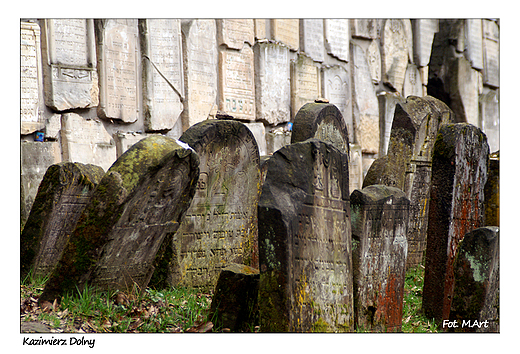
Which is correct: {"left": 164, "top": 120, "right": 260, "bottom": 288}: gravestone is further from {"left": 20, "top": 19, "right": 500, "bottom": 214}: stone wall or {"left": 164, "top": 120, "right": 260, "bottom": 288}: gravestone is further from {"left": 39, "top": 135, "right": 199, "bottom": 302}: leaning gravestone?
{"left": 20, "top": 19, "right": 500, "bottom": 214}: stone wall

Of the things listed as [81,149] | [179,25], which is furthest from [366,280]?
[179,25]

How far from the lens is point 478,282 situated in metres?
3.57

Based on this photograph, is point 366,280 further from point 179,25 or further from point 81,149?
point 179,25

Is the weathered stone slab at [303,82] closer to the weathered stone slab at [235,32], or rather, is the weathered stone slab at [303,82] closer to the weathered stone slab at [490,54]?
the weathered stone slab at [235,32]

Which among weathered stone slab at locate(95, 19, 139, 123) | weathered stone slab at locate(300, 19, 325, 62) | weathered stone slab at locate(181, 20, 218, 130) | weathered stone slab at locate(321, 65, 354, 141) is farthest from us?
weathered stone slab at locate(321, 65, 354, 141)

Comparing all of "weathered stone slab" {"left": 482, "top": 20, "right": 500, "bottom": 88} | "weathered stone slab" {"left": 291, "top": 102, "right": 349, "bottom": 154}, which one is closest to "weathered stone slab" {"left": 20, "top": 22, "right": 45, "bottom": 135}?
"weathered stone slab" {"left": 291, "top": 102, "right": 349, "bottom": 154}

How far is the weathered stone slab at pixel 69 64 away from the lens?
18.5ft

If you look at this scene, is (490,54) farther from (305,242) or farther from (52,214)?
(52,214)

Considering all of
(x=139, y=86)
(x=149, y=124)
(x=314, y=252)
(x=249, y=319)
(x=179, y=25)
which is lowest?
(x=249, y=319)

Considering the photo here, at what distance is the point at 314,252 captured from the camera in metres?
3.25

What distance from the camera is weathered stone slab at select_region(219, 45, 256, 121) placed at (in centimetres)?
729

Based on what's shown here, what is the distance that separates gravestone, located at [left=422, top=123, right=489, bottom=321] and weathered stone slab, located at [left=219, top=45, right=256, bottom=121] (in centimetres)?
362

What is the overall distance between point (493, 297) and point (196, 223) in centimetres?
231

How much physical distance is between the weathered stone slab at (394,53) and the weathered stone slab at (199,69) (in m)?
3.95
